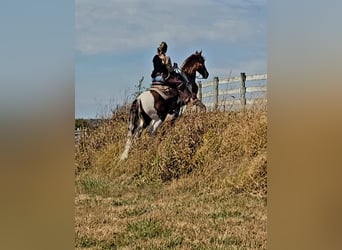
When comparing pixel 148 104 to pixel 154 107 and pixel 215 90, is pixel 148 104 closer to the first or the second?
pixel 154 107

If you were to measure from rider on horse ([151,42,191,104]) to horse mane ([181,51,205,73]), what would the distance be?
0.08 m

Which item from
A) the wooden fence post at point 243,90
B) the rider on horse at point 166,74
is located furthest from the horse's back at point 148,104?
the wooden fence post at point 243,90

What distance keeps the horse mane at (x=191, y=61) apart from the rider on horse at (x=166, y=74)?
8 cm

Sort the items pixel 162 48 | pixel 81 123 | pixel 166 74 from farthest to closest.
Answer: pixel 166 74 < pixel 162 48 < pixel 81 123

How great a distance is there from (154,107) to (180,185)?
1.89 feet

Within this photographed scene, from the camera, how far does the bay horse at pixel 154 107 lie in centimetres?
379

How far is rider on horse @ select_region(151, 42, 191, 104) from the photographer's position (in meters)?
3.71

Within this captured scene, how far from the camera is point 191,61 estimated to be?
3746mm

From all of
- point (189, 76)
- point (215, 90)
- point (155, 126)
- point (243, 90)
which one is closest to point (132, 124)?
point (155, 126)

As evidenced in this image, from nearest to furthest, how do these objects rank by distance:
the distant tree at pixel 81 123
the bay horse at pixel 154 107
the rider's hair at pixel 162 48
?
the distant tree at pixel 81 123
the rider's hair at pixel 162 48
the bay horse at pixel 154 107

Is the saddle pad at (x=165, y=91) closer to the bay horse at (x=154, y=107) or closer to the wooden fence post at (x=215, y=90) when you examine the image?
the bay horse at (x=154, y=107)


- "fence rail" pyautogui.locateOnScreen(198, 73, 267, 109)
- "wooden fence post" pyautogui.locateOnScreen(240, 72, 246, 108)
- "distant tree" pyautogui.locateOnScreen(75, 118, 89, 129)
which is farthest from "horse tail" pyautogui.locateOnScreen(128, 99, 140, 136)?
"wooden fence post" pyautogui.locateOnScreen(240, 72, 246, 108)
